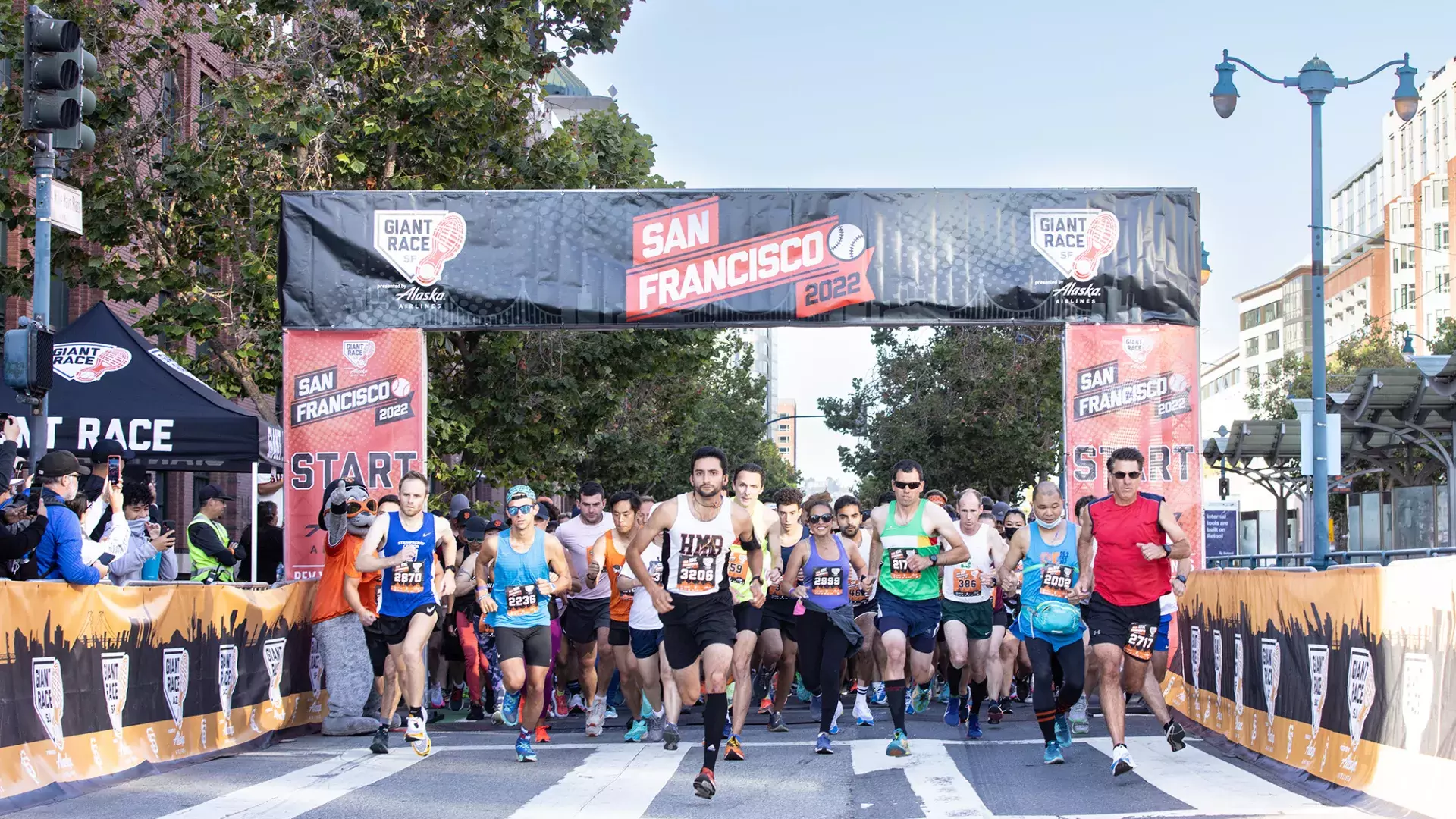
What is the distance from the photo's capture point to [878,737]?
43.9 feet

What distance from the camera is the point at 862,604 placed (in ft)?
50.6

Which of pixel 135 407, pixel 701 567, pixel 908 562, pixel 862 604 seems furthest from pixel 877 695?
pixel 135 407

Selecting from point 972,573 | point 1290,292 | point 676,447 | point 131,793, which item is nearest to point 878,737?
point 972,573

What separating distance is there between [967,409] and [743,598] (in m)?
35.7

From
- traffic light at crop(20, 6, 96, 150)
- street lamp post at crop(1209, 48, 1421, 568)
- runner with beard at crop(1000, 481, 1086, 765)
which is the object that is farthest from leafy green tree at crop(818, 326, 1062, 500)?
traffic light at crop(20, 6, 96, 150)

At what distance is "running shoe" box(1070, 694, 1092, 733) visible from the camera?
13484 millimetres

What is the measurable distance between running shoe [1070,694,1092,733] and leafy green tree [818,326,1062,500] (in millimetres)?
26133

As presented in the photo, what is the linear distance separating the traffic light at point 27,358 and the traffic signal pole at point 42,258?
0.27 feet

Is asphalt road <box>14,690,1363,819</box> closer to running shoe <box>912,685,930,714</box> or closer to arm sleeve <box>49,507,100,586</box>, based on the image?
arm sleeve <box>49,507,100,586</box>

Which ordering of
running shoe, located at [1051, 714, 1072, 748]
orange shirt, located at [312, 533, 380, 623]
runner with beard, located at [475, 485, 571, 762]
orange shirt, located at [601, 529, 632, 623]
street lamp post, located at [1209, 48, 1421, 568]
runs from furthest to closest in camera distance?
street lamp post, located at [1209, 48, 1421, 568] → orange shirt, located at [312, 533, 380, 623] → orange shirt, located at [601, 529, 632, 623] → runner with beard, located at [475, 485, 571, 762] → running shoe, located at [1051, 714, 1072, 748]

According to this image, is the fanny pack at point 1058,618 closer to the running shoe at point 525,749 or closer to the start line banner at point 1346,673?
the start line banner at point 1346,673

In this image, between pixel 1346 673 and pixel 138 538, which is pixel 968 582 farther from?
pixel 138 538

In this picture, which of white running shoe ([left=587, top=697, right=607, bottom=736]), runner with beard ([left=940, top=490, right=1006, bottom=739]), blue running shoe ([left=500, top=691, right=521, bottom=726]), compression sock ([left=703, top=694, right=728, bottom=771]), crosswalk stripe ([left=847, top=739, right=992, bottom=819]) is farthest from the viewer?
blue running shoe ([left=500, top=691, right=521, bottom=726])

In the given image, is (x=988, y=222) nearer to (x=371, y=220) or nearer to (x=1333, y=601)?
(x=371, y=220)
